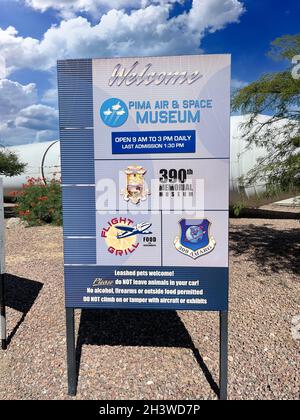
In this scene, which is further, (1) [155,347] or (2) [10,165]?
(2) [10,165]

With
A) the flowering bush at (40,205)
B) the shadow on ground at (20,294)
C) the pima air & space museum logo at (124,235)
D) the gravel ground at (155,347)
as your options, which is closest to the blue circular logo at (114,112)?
the pima air & space museum logo at (124,235)

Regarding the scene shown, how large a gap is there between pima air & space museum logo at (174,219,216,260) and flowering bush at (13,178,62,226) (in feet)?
30.6

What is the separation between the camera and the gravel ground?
3.40 metres

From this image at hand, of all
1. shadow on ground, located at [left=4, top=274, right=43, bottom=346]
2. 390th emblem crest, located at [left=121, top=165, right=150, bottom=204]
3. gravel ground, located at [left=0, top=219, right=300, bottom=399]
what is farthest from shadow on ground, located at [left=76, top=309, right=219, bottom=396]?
390th emblem crest, located at [left=121, top=165, right=150, bottom=204]

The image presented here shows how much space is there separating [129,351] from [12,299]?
7.90 ft

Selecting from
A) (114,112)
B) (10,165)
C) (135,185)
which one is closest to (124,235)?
(135,185)

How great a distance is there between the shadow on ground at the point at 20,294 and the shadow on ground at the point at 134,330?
847 millimetres

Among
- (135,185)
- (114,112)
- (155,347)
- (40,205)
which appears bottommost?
(155,347)

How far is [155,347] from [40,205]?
9.39 m

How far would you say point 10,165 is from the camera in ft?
58.3

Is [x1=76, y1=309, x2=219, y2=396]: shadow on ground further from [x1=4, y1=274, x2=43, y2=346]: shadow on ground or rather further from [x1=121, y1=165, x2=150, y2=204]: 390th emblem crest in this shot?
[x1=121, y1=165, x2=150, y2=204]: 390th emblem crest

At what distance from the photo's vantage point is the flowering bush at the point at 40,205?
40.4 ft

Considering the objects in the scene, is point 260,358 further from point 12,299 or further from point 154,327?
point 12,299

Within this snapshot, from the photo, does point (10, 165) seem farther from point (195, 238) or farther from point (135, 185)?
point (195, 238)
